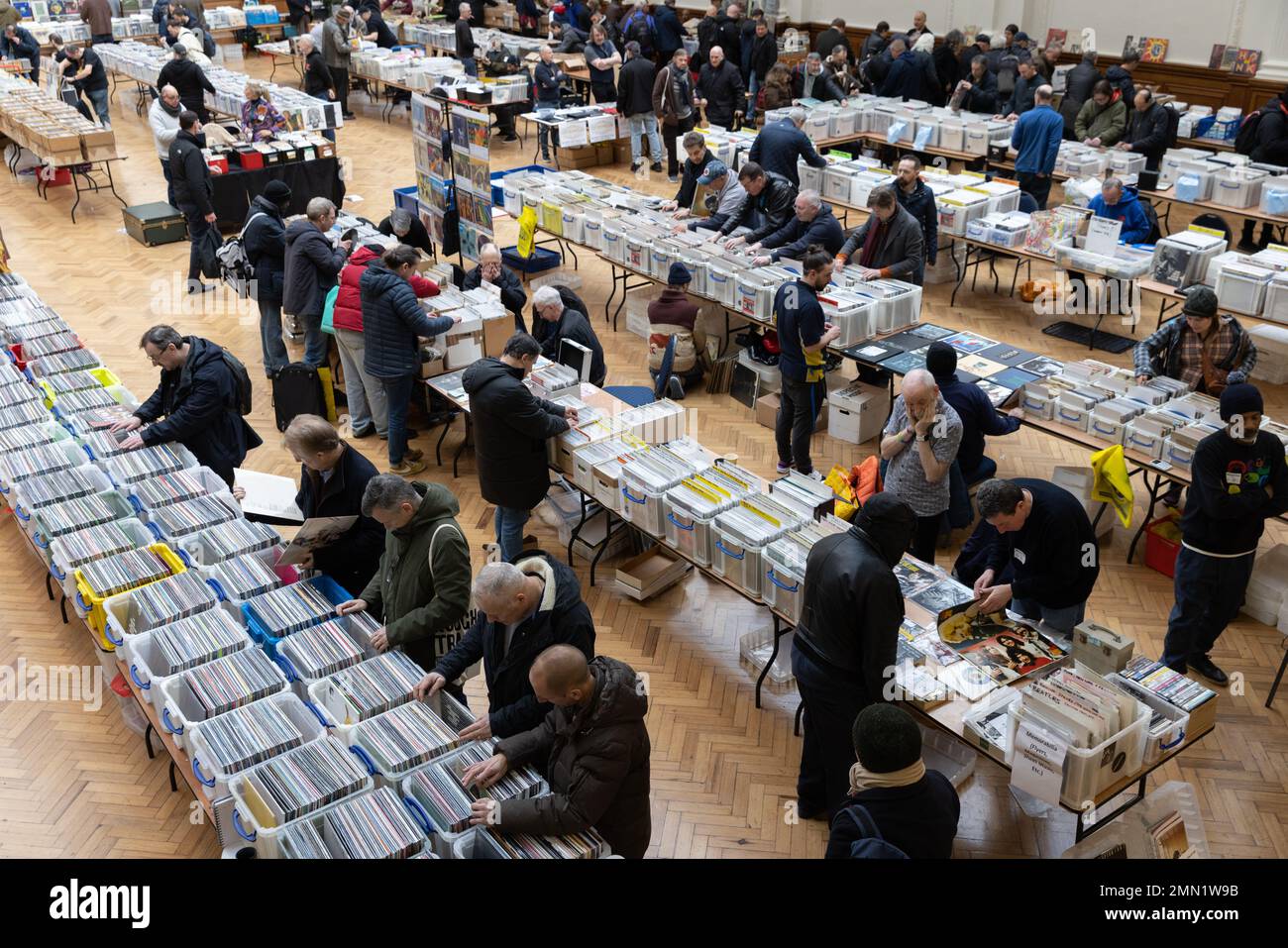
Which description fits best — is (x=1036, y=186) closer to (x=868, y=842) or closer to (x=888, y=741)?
(x=888, y=741)

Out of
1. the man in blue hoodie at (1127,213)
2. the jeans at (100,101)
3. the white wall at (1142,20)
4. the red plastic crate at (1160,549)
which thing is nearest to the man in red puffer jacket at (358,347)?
the red plastic crate at (1160,549)

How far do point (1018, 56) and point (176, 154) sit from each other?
10.3 meters

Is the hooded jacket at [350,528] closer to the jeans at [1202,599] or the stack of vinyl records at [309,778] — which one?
the stack of vinyl records at [309,778]

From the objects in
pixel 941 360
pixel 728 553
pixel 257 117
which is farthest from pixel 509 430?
pixel 257 117

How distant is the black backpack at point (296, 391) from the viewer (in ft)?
27.3

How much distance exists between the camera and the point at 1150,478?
788 cm

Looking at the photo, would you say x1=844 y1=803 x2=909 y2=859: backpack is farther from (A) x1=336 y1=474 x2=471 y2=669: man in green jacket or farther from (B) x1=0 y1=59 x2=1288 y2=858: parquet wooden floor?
(A) x1=336 y1=474 x2=471 y2=669: man in green jacket

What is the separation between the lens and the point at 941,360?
6316 millimetres

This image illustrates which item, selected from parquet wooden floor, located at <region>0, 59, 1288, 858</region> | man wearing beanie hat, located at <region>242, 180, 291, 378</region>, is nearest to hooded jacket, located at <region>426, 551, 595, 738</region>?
parquet wooden floor, located at <region>0, 59, 1288, 858</region>

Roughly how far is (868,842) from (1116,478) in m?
3.86

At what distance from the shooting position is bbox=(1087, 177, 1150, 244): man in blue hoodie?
9961 mm

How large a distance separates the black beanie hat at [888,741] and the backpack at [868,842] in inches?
5.8

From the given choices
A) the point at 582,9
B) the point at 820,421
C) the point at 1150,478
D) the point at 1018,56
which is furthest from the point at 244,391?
the point at 582,9

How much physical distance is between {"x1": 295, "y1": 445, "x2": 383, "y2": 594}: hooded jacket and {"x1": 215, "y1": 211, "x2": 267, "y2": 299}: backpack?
427 centimetres
